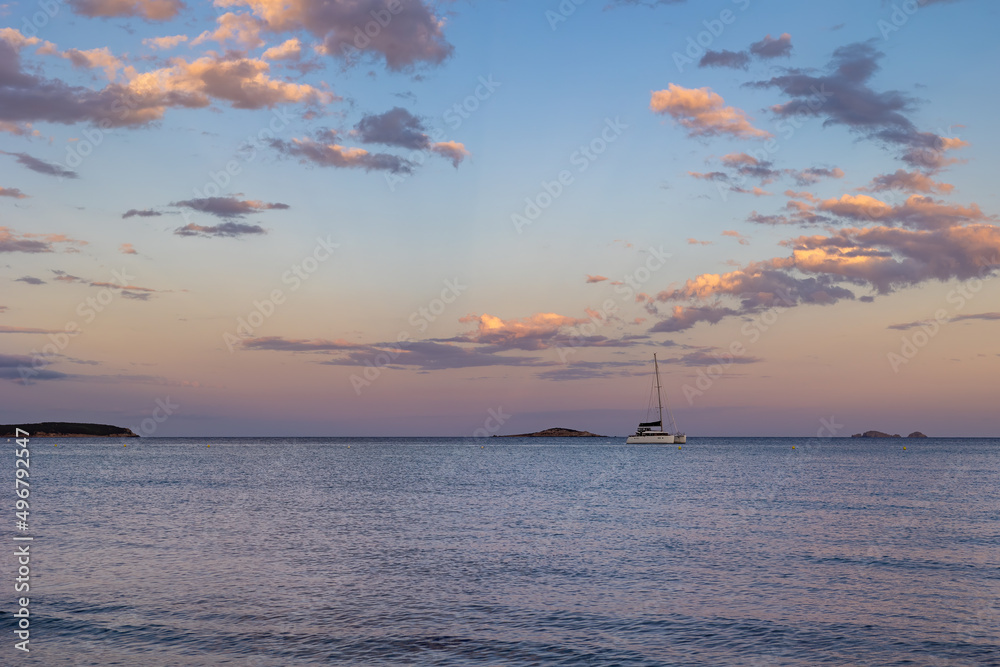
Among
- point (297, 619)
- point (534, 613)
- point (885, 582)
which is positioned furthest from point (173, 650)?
point (885, 582)

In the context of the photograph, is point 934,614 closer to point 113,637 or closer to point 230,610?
point 230,610

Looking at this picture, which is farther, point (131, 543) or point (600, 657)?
point (131, 543)

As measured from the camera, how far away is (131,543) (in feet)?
150

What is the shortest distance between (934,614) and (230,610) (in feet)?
92.2

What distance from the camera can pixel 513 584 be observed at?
3447 centimetres

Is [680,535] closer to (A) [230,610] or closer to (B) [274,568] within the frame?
(B) [274,568]

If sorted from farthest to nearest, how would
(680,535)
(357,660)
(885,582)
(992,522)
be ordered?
1. (992,522)
2. (680,535)
3. (885,582)
4. (357,660)

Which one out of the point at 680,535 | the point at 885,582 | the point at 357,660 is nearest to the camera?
the point at 357,660

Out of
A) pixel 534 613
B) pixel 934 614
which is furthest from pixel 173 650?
pixel 934 614

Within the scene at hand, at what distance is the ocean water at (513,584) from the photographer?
2511 cm

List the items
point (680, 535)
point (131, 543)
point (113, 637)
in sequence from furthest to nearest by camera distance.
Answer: point (680, 535)
point (131, 543)
point (113, 637)

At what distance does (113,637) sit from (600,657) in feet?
57.0

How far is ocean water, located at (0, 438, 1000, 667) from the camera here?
989 inches

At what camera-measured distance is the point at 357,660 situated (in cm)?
2395
